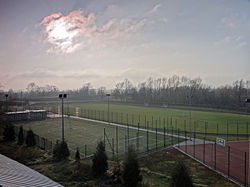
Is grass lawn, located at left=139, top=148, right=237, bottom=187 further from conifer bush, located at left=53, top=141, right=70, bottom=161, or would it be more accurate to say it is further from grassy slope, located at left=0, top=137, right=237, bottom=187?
conifer bush, located at left=53, top=141, right=70, bottom=161

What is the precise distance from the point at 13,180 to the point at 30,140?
11908 mm

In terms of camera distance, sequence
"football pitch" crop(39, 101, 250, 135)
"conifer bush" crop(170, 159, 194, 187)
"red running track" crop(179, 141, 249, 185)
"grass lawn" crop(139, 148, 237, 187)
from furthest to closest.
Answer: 1. "football pitch" crop(39, 101, 250, 135)
2. "red running track" crop(179, 141, 249, 185)
3. "grass lawn" crop(139, 148, 237, 187)
4. "conifer bush" crop(170, 159, 194, 187)

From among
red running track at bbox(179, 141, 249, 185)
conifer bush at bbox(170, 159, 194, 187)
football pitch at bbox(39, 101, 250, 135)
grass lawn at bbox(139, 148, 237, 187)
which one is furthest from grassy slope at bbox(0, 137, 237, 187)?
football pitch at bbox(39, 101, 250, 135)

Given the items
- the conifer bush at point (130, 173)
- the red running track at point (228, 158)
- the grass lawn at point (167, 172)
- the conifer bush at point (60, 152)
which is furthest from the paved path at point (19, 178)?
the red running track at point (228, 158)

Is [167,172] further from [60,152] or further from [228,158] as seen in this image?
[60,152]

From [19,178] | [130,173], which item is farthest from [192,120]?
[19,178]

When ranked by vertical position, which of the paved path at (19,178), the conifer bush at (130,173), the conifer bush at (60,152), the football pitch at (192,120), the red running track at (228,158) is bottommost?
the red running track at (228,158)

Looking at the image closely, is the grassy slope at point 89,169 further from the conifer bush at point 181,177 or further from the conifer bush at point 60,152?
the conifer bush at point 181,177

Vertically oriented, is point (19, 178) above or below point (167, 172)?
above

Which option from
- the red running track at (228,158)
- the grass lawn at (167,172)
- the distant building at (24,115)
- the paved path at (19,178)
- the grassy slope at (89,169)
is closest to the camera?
the paved path at (19,178)

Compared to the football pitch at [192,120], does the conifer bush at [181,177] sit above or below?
above

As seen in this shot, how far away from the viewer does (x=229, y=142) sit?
25094 mm

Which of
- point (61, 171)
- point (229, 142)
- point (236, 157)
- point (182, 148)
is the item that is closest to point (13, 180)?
point (61, 171)

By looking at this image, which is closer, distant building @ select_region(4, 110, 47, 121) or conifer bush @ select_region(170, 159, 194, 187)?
conifer bush @ select_region(170, 159, 194, 187)
